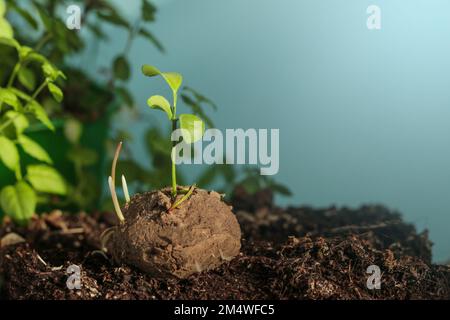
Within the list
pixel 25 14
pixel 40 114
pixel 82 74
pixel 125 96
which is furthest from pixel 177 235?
pixel 82 74

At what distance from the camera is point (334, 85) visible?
1473 mm

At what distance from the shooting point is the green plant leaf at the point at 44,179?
4.73ft

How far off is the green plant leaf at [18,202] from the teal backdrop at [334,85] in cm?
43

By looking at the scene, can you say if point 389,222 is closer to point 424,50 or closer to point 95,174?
point 424,50

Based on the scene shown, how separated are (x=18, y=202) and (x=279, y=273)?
59 cm

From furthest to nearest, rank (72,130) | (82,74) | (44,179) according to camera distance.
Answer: (82,74) < (72,130) < (44,179)

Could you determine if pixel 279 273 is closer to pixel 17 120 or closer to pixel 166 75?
pixel 166 75

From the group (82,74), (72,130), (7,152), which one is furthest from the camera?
(82,74)

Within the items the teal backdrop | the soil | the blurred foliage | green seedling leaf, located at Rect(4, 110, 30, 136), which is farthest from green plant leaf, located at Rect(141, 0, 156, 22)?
the soil

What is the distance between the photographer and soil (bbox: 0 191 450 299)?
1.03 meters

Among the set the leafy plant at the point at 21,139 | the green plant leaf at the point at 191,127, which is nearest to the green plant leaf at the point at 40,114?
the leafy plant at the point at 21,139

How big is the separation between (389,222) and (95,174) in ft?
2.85

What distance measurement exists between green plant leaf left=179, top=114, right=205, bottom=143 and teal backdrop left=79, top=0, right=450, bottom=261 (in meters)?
0.44

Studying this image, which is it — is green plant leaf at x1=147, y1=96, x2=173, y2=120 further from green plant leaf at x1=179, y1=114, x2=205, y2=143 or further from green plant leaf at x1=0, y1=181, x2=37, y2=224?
green plant leaf at x1=0, y1=181, x2=37, y2=224
